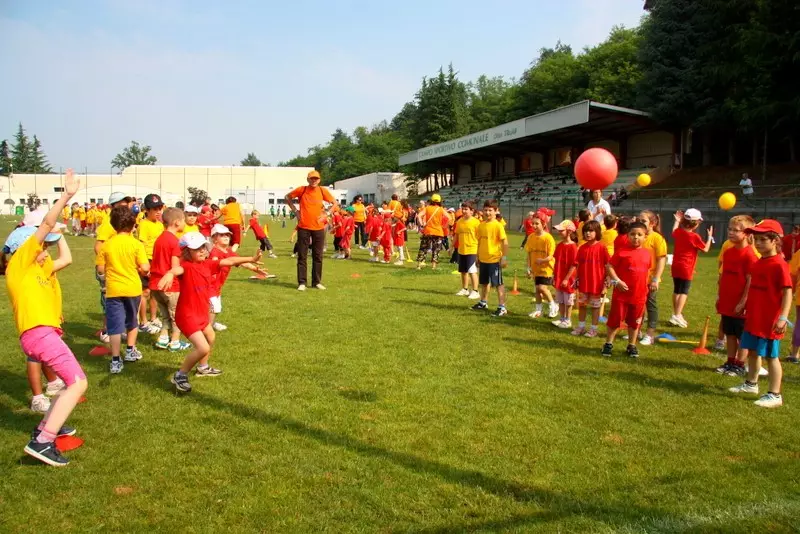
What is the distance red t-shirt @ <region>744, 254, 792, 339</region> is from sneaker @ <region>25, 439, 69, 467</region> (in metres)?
6.04

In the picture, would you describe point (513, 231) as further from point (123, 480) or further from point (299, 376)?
point (123, 480)

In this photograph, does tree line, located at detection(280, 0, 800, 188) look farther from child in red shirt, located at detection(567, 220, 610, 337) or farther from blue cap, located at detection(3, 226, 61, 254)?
blue cap, located at detection(3, 226, 61, 254)

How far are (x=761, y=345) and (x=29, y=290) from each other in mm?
6426

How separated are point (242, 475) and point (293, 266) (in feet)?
43.6

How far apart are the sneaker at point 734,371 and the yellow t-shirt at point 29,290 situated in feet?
22.0

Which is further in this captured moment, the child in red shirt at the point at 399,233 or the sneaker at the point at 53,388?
the child in red shirt at the point at 399,233

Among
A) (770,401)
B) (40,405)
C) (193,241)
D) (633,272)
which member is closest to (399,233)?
(633,272)

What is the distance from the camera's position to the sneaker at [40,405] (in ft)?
16.8

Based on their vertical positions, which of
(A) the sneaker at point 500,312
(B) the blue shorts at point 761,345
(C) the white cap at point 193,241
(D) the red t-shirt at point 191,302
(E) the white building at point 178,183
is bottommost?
(A) the sneaker at point 500,312

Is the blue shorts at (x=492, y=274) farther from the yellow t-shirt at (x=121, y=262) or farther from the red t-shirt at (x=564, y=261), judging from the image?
the yellow t-shirt at (x=121, y=262)

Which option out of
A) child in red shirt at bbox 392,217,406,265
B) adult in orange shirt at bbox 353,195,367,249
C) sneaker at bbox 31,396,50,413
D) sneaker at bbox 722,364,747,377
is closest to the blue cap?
sneaker at bbox 31,396,50,413

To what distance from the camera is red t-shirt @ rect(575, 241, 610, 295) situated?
8.23 meters

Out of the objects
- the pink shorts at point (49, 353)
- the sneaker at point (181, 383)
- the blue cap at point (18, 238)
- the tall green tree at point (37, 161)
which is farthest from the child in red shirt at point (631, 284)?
the tall green tree at point (37, 161)

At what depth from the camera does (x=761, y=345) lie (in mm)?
5703
